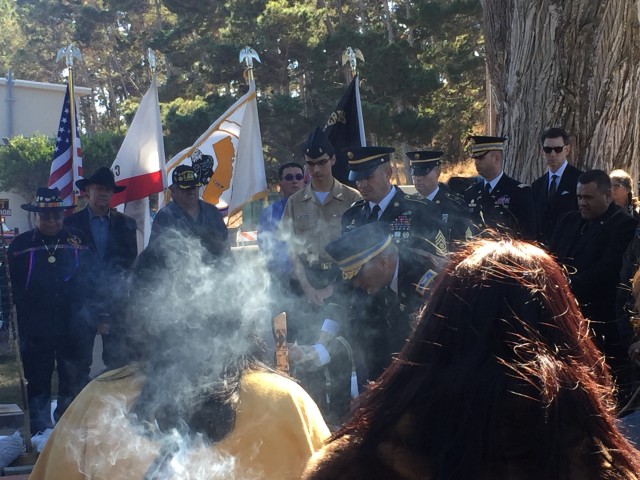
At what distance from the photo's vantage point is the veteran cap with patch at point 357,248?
12.9 ft

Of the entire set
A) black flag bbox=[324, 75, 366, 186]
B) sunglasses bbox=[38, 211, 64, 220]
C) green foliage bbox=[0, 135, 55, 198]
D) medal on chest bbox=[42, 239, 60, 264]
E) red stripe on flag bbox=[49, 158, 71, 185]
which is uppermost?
green foliage bbox=[0, 135, 55, 198]

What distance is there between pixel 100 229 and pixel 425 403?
616 centimetres

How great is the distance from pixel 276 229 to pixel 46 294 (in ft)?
6.20

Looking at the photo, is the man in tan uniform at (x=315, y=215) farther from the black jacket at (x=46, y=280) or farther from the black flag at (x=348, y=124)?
the black flag at (x=348, y=124)

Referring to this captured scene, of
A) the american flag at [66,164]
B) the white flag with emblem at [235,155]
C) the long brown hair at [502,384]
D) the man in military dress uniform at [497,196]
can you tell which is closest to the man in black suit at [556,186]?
the man in military dress uniform at [497,196]

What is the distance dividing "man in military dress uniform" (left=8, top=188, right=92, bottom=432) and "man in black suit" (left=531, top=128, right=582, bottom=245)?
3.57 m

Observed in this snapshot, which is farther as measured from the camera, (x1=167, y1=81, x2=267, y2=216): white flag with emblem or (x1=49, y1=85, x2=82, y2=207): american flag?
(x1=167, y1=81, x2=267, y2=216): white flag with emblem

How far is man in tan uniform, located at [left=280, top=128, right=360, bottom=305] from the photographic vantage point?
19.6 ft

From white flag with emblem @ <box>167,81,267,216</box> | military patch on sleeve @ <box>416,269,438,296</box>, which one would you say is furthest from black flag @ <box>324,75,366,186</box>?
military patch on sleeve @ <box>416,269,438,296</box>

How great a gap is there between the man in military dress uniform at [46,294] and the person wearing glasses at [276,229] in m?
1.45

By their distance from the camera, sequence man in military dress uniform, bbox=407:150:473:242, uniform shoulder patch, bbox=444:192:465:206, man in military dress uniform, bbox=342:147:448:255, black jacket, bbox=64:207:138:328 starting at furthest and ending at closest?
black jacket, bbox=64:207:138:328
uniform shoulder patch, bbox=444:192:465:206
man in military dress uniform, bbox=407:150:473:242
man in military dress uniform, bbox=342:147:448:255

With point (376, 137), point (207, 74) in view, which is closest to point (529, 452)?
point (376, 137)

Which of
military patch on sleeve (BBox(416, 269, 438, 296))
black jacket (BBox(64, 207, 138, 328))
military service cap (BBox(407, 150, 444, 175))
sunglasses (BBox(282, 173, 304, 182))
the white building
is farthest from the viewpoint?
the white building

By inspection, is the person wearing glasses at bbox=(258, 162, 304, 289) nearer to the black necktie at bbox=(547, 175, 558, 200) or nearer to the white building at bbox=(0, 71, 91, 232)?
the black necktie at bbox=(547, 175, 558, 200)
